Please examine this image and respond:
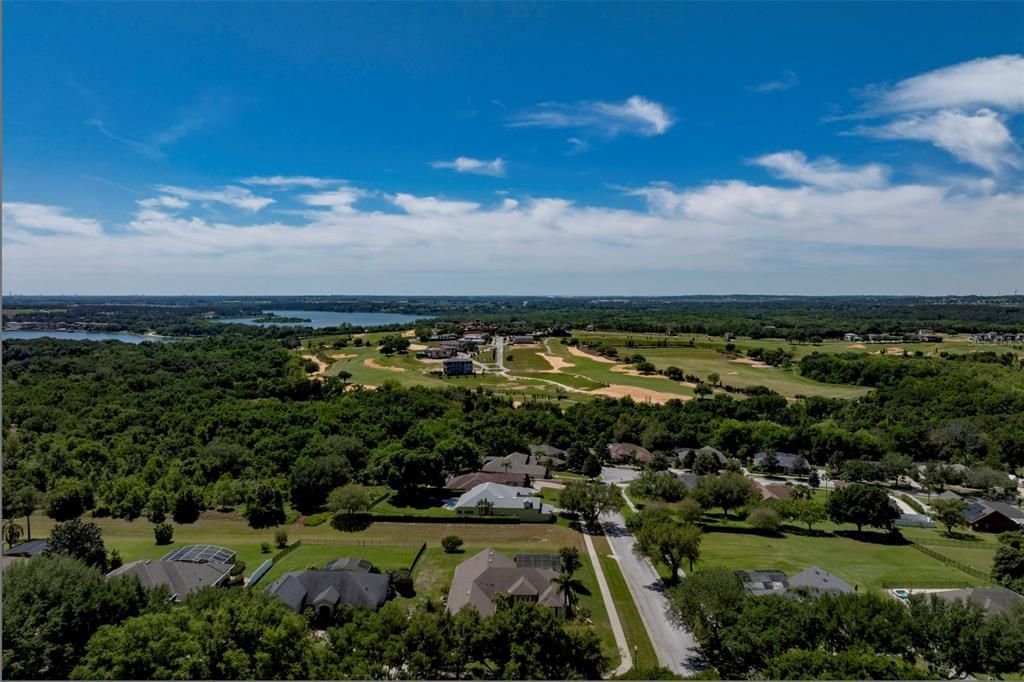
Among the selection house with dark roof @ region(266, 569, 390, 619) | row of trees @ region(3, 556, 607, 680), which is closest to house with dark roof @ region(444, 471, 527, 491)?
house with dark roof @ region(266, 569, 390, 619)

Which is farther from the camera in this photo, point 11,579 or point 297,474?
point 297,474

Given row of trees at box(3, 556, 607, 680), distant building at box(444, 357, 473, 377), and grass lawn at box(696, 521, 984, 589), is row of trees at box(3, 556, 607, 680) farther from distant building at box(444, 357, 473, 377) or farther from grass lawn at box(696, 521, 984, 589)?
distant building at box(444, 357, 473, 377)

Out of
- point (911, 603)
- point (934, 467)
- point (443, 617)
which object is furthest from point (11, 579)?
point (934, 467)

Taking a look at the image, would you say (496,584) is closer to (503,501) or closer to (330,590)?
(330,590)

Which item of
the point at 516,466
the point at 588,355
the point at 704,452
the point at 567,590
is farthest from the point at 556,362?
the point at 567,590

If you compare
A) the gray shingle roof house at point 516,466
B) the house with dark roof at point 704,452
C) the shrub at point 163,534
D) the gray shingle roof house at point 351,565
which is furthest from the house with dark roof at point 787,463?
the shrub at point 163,534

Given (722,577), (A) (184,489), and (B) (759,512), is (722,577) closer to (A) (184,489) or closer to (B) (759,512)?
(B) (759,512)
